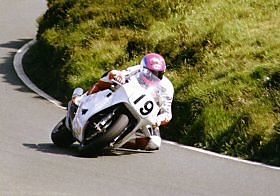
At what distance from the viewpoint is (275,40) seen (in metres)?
17.1

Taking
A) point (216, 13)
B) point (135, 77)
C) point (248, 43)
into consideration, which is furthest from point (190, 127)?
point (216, 13)

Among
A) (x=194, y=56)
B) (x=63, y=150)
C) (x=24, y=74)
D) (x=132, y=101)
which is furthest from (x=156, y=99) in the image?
(x=24, y=74)

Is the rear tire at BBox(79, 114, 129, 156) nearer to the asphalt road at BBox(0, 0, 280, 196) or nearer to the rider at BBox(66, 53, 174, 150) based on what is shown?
the asphalt road at BBox(0, 0, 280, 196)

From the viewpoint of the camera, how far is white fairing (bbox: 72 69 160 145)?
1041 cm

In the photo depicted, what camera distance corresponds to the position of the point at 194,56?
17.0m

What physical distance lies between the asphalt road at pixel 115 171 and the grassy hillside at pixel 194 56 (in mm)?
903

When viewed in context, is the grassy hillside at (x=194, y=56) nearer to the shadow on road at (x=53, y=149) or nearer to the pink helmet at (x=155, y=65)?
the pink helmet at (x=155, y=65)

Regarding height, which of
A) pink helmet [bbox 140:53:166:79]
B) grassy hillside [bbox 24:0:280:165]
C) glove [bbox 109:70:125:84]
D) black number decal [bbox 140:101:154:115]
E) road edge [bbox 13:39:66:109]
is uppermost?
pink helmet [bbox 140:53:166:79]

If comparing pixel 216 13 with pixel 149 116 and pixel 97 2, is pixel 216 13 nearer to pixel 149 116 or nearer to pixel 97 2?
pixel 97 2

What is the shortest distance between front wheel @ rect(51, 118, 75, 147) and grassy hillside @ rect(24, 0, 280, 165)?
2282 mm

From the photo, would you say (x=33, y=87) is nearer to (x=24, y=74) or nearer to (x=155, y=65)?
(x=24, y=74)

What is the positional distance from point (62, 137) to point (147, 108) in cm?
169

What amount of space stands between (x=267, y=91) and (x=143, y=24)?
7.49 meters

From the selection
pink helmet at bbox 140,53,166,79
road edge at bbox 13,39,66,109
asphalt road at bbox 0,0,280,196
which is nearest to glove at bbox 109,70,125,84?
pink helmet at bbox 140,53,166,79
